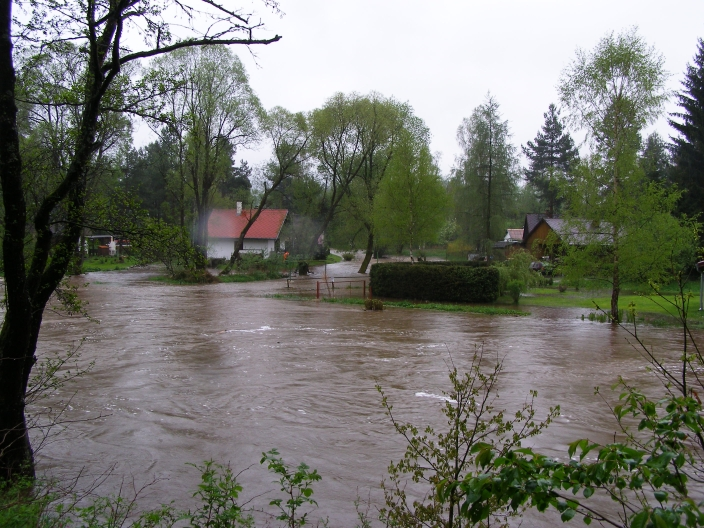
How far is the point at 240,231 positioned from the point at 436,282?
116 feet

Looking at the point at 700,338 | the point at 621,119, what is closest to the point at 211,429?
the point at 700,338

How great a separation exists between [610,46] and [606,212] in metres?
6.02

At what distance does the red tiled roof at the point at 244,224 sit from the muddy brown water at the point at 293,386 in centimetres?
3712

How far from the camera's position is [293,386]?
9.98m

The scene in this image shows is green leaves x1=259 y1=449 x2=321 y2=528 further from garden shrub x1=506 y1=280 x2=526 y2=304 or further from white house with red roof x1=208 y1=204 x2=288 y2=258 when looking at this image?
white house with red roof x1=208 y1=204 x2=288 y2=258

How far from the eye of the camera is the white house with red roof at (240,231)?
187 ft

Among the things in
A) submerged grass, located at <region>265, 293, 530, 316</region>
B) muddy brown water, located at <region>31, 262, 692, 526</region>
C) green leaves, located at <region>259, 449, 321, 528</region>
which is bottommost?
muddy brown water, located at <region>31, 262, 692, 526</region>

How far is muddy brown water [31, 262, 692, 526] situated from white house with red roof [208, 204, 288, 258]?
3704cm

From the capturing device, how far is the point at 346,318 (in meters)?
19.6

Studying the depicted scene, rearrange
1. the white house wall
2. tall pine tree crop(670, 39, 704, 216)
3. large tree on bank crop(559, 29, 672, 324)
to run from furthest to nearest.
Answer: the white house wall, tall pine tree crop(670, 39, 704, 216), large tree on bank crop(559, 29, 672, 324)

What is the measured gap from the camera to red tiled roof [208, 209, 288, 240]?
5703 centimetres

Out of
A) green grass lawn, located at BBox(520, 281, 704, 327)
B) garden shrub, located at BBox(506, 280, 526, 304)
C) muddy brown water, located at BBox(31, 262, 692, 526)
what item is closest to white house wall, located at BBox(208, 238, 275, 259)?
green grass lawn, located at BBox(520, 281, 704, 327)

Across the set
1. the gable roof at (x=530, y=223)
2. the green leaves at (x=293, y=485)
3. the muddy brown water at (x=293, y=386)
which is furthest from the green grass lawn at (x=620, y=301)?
the gable roof at (x=530, y=223)

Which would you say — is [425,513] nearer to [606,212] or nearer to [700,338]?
[700,338]
